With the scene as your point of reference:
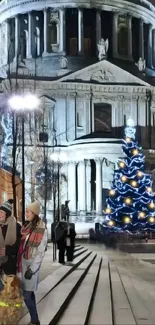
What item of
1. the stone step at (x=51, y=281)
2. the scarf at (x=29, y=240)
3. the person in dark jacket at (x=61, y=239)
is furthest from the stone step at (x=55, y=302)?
the person in dark jacket at (x=61, y=239)

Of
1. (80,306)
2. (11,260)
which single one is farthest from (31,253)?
(80,306)

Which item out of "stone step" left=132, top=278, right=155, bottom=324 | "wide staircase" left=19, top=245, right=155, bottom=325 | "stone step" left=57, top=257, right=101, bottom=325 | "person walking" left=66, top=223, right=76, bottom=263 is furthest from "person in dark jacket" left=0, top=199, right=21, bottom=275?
"person walking" left=66, top=223, right=76, bottom=263

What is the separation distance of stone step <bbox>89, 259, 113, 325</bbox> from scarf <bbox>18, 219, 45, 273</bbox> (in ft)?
9.97

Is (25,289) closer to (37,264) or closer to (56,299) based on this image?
(37,264)

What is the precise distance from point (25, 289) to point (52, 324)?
1614mm

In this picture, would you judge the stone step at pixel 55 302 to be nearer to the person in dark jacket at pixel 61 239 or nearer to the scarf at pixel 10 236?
the scarf at pixel 10 236

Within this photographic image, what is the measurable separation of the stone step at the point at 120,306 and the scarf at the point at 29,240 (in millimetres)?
3359

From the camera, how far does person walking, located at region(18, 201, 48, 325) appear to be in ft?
37.4

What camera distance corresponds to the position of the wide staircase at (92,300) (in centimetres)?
1395

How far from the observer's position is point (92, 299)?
1742 cm

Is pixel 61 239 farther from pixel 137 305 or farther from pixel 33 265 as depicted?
pixel 33 265

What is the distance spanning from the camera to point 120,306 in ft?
55.4

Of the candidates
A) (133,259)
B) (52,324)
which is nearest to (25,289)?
(52,324)

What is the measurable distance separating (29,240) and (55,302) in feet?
12.6
